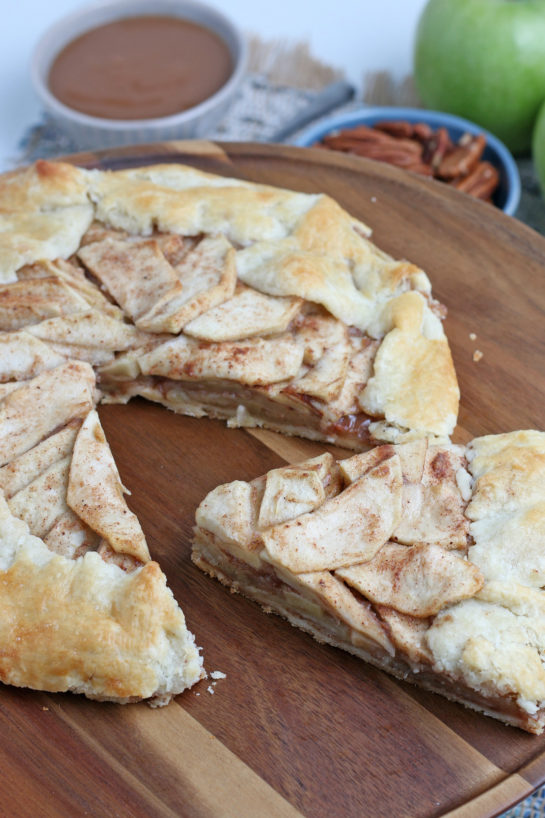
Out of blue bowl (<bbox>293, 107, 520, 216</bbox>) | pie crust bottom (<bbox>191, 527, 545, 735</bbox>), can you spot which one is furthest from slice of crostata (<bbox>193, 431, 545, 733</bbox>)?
blue bowl (<bbox>293, 107, 520, 216</bbox>)

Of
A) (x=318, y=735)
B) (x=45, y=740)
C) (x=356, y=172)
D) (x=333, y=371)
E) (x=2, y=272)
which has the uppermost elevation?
(x=356, y=172)

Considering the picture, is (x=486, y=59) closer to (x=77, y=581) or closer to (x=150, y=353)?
(x=150, y=353)

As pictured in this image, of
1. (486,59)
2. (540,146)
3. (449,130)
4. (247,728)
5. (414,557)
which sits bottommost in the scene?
(247,728)

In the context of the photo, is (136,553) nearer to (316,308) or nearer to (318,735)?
(318,735)

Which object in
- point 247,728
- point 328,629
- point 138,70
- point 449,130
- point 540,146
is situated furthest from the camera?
point 138,70

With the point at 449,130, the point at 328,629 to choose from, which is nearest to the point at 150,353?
the point at 328,629

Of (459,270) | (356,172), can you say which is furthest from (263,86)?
(459,270)
